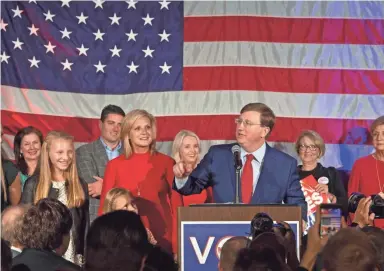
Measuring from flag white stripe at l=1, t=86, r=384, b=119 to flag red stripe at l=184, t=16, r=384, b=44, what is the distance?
522mm

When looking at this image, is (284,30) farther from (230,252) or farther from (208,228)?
(230,252)

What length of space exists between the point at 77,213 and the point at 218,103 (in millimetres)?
2656

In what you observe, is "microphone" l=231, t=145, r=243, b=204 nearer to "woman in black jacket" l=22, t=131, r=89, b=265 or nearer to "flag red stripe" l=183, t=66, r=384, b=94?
"woman in black jacket" l=22, t=131, r=89, b=265

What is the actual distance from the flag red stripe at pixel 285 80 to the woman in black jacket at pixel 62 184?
2.22 metres

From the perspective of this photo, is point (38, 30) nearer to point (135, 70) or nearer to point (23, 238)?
point (135, 70)

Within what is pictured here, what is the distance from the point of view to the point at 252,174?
21.0ft

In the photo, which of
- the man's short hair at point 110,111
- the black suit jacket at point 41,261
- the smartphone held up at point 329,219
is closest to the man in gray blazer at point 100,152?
the man's short hair at point 110,111

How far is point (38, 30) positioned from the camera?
30.7 ft

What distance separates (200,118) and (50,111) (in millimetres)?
1413

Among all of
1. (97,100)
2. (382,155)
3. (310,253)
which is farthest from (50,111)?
(310,253)

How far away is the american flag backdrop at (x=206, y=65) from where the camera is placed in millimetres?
9336

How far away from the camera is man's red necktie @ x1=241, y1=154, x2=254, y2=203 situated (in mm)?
6293

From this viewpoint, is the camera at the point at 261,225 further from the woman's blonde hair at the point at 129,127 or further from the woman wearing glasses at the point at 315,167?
the woman wearing glasses at the point at 315,167

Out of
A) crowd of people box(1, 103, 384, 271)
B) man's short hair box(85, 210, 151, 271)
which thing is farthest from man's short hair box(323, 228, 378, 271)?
man's short hair box(85, 210, 151, 271)
